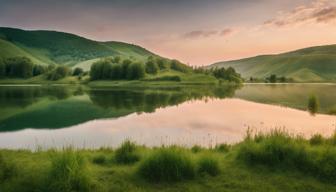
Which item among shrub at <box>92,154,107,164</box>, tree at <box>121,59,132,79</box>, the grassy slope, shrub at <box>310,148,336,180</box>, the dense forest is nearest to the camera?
the grassy slope

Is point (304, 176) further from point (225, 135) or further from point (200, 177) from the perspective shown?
point (225, 135)

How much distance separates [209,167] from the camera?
9.72 metres

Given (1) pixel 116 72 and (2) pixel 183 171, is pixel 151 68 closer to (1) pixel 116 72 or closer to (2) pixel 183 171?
(1) pixel 116 72

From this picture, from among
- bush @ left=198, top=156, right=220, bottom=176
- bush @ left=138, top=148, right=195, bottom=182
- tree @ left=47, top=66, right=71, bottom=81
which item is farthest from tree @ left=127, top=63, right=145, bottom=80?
bush @ left=138, top=148, right=195, bottom=182

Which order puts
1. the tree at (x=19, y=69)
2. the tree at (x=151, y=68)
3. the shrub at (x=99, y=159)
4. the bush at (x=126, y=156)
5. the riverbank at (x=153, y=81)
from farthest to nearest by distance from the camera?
the tree at (x=19, y=69), the tree at (x=151, y=68), the riverbank at (x=153, y=81), the shrub at (x=99, y=159), the bush at (x=126, y=156)

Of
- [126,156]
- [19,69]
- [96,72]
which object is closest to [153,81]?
[96,72]

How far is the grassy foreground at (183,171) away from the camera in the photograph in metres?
8.32

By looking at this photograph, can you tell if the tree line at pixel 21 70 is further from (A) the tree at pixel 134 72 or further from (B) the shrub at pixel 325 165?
(B) the shrub at pixel 325 165

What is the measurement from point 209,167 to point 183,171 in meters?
0.98

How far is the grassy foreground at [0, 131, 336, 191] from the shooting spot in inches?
328

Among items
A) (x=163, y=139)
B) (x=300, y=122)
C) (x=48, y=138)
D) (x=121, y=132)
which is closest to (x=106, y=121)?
(x=121, y=132)

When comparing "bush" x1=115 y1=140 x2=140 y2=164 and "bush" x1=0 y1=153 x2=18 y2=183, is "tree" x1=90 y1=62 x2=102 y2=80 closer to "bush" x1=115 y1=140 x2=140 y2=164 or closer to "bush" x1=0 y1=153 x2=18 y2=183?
"bush" x1=115 y1=140 x2=140 y2=164

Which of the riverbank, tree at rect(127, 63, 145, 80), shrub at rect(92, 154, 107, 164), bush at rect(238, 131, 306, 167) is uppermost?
tree at rect(127, 63, 145, 80)

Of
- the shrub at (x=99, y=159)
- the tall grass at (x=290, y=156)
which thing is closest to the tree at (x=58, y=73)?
the shrub at (x=99, y=159)
